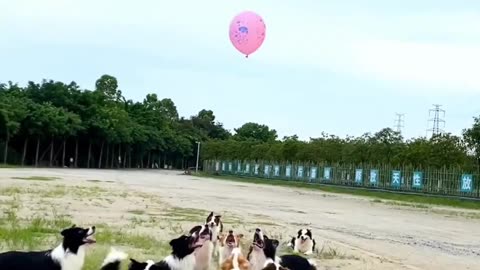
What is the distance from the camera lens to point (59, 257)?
751 centimetres

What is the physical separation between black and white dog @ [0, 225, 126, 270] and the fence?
3708 centimetres

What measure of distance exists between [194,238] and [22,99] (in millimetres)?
71655

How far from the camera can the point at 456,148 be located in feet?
161

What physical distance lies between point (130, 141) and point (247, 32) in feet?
230

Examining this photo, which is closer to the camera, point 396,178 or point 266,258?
point 266,258

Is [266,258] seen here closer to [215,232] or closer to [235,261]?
[235,261]

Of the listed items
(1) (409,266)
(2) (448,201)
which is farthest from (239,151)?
(1) (409,266)

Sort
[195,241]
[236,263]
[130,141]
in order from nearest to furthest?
1. [195,241]
2. [236,263]
3. [130,141]

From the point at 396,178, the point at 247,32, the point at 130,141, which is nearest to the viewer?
the point at 247,32

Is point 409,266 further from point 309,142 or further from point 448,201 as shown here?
point 309,142

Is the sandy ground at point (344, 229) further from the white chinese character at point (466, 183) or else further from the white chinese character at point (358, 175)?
the white chinese character at point (358, 175)

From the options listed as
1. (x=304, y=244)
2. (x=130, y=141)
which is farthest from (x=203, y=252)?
(x=130, y=141)

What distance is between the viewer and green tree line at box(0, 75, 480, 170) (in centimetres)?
5144

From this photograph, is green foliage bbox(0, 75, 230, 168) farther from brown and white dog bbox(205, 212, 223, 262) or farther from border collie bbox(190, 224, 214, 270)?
border collie bbox(190, 224, 214, 270)
